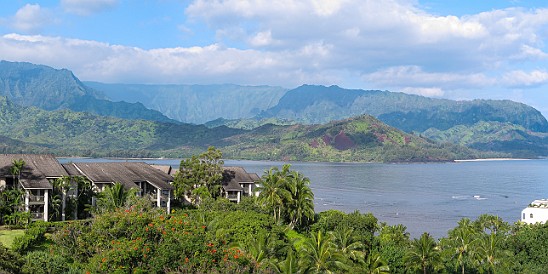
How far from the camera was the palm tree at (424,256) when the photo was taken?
51844 mm

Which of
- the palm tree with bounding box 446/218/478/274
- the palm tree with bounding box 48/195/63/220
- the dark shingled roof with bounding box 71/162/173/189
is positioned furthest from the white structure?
the palm tree with bounding box 48/195/63/220

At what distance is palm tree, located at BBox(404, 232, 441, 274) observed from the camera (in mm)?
51844

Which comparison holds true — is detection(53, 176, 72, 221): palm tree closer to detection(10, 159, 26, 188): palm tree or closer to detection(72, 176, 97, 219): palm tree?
detection(72, 176, 97, 219): palm tree

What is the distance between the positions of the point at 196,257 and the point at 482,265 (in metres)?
38.0

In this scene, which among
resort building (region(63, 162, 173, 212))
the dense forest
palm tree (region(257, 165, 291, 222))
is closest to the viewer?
the dense forest

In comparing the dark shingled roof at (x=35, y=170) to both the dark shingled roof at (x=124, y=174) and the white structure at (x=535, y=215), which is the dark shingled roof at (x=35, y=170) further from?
the white structure at (x=535, y=215)

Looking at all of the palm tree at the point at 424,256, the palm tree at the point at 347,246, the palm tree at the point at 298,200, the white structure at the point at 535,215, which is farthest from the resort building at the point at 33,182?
the white structure at the point at 535,215

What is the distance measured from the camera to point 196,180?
7919 cm

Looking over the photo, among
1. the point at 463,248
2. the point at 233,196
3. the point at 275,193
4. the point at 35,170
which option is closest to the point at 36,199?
the point at 35,170

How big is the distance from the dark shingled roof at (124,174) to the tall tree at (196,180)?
173 cm

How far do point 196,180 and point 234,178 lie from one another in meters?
8.37

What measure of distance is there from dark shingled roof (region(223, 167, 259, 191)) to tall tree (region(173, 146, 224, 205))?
2.38m

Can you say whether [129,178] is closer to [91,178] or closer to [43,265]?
[91,178]

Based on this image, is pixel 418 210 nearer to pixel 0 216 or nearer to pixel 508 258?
pixel 508 258
